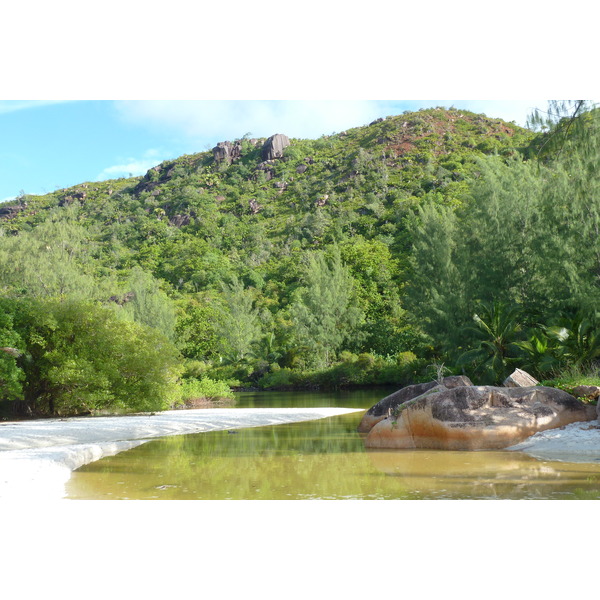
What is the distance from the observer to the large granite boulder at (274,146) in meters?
A: 84.5

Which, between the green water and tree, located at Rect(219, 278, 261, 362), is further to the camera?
tree, located at Rect(219, 278, 261, 362)

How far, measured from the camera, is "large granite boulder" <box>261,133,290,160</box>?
84500 millimetres

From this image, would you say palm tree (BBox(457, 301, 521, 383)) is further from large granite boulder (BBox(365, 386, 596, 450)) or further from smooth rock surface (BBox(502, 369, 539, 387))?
large granite boulder (BBox(365, 386, 596, 450))

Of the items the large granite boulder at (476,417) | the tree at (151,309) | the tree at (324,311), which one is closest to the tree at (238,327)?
the tree at (324,311)

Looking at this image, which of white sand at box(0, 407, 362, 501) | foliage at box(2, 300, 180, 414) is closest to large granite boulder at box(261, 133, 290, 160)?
foliage at box(2, 300, 180, 414)

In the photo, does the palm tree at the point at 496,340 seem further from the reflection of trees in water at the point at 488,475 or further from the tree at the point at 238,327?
the tree at the point at 238,327

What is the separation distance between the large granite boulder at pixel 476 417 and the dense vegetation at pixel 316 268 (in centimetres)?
369

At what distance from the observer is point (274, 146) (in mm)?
85000

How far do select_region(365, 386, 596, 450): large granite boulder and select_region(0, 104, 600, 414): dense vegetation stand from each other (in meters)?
3.69

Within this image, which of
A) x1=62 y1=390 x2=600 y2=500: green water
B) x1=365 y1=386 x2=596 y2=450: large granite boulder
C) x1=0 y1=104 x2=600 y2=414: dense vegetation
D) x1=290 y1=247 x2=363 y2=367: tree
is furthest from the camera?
x1=290 y1=247 x2=363 y2=367: tree

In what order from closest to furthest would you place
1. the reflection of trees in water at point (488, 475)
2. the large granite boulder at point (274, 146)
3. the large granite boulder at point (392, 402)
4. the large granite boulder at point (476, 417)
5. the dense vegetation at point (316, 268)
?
the reflection of trees in water at point (488, 475) < the large granite boulder at point (476, 417) < the large granite boulder at point (392, 402) < the dense vegetation at point (316, 268) < the large granite boulder at point (274, 146)
